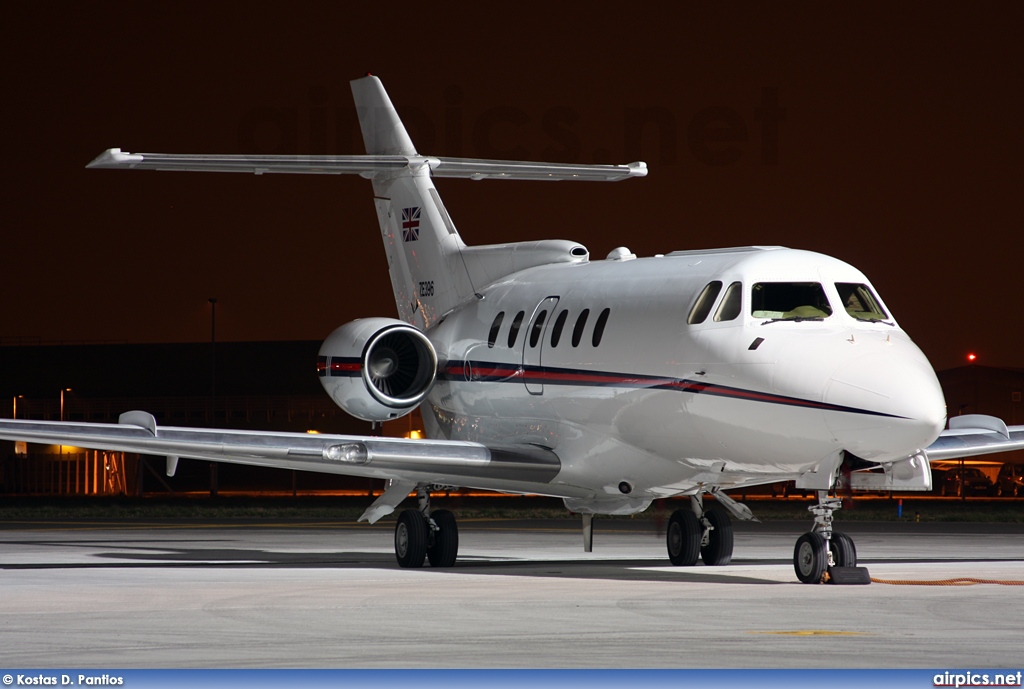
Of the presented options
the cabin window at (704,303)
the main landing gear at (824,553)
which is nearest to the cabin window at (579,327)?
the cabin window at (704,303)

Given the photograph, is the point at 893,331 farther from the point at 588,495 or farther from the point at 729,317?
the point at 588,495

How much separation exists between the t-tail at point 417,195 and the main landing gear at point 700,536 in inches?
165

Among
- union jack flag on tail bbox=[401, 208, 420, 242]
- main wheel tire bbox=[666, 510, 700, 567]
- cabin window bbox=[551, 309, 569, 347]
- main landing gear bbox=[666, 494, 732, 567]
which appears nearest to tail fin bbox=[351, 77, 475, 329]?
union jack flag on tail bbox=[401, 208, 420, 242]

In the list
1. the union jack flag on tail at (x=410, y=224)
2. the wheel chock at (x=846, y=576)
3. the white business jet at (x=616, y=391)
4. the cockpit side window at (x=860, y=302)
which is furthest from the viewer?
the union jack flag on tail at (x=410, y=224)

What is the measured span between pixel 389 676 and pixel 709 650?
2370 millimetres

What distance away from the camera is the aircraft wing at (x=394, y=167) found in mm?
21266

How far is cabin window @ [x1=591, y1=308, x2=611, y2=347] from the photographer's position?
17562 mm

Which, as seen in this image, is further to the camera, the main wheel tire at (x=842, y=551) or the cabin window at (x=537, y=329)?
the cabin window at (x=537, y=329)

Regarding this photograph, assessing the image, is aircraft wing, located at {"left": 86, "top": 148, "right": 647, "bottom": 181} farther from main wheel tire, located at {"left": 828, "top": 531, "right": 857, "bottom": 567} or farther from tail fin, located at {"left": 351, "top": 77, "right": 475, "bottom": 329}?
main wheel tire, located at {"left": 828, "top": 531, "right": 857, "bottom": 567}

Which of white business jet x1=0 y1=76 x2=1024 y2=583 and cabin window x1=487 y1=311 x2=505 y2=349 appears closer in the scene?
white business jet x1=0 y1=76 x2=1024 y2=583

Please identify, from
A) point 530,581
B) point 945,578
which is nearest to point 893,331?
point 945,578

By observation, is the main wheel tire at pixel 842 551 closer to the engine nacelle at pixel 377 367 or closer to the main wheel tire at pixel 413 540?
the main wheel tire at pixel 413 540

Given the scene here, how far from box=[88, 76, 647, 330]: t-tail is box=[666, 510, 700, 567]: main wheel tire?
4141 mm

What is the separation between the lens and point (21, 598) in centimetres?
1397
